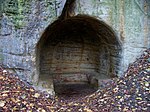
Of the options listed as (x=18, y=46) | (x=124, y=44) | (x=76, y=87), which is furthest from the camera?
(x=76, y=87)

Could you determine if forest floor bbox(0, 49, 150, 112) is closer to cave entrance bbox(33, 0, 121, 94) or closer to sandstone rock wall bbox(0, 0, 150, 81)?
sandstone rock wall bbox(0, 0, 150, 81)

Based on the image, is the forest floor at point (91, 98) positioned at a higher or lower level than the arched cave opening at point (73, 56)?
lower

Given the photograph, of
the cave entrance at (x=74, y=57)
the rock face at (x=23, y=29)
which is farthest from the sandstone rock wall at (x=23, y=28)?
the cave entrance at (x=74, y=57)

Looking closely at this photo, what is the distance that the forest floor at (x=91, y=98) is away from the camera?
4566 mm

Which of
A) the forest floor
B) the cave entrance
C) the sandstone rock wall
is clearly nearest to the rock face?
the sandstone rock wall

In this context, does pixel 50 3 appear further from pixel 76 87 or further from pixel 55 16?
pixel 76 87

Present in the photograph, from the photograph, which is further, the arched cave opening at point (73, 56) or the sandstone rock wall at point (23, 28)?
the arched cave opening at point (73, 56)

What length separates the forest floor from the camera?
457cm

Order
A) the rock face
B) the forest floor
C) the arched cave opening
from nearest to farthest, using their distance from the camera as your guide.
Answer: the forest floor, the rock face, the arched cave opening

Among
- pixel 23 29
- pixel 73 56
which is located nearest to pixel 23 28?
pixel 23 29

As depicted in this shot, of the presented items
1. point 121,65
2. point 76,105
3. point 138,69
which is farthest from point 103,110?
point 121,65

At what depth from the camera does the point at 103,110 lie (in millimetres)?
4699

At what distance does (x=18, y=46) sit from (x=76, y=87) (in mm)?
3228

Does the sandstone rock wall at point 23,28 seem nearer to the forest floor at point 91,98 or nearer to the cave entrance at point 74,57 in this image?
the forest floor at point 91,98
